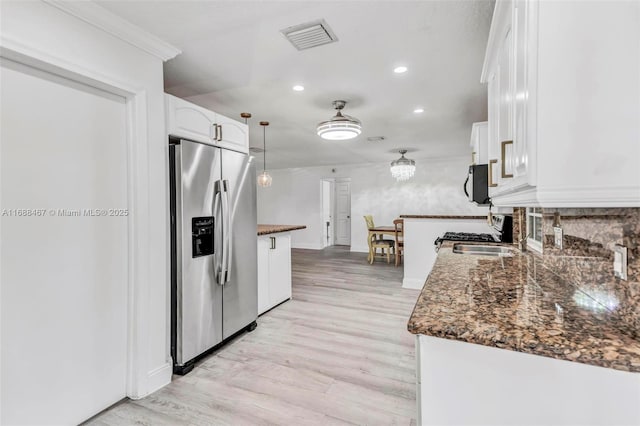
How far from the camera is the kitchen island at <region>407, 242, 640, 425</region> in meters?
0.79

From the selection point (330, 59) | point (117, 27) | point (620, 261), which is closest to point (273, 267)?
point (330, 59)

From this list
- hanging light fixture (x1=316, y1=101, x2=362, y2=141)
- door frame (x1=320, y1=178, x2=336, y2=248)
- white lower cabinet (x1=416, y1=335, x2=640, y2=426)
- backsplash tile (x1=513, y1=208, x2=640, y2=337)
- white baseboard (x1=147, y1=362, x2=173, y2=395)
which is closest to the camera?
white lower cabinet (x1=416, y1=335, x2=640, y2=426)

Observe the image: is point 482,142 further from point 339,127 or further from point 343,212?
point 343,212

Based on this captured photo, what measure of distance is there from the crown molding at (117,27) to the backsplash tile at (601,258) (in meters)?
2.55

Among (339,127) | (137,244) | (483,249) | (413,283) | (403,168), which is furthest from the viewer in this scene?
(403,168)

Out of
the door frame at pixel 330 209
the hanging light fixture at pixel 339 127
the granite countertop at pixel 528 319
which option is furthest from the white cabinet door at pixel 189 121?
the door frame at pixel 330 209

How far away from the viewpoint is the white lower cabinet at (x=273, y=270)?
138 inches

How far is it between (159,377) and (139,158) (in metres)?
1.49

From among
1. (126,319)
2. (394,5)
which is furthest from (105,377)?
(394,5)

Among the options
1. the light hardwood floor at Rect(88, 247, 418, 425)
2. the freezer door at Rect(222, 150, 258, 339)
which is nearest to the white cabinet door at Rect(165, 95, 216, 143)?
the freezer door at Rect(222, 150, 258, 339)

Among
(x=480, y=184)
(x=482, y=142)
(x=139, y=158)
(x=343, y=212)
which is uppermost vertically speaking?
(x=482, y=142)

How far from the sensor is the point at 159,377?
2.08m

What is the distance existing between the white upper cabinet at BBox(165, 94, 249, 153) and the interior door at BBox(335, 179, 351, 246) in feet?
21.3

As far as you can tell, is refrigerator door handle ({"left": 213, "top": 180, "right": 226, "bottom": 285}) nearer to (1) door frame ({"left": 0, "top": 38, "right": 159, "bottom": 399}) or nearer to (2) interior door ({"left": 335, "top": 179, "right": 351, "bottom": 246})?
(1) door frame ({"left": 0, "top": 38, "right": 159, "bottom": 399})
